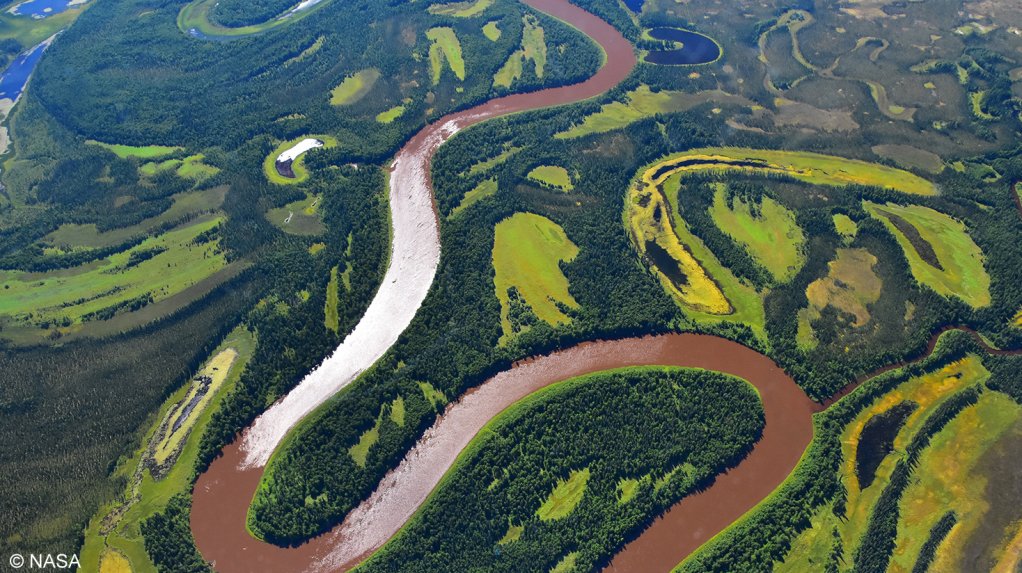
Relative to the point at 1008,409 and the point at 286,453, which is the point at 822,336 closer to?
the point at 1008,409

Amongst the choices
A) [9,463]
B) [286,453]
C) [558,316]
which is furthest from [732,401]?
[9,463]

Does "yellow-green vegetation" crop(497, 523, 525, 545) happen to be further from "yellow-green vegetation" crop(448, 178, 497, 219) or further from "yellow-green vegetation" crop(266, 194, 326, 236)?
"yellow-green vegetation" crop(266, 194, 326, 236)

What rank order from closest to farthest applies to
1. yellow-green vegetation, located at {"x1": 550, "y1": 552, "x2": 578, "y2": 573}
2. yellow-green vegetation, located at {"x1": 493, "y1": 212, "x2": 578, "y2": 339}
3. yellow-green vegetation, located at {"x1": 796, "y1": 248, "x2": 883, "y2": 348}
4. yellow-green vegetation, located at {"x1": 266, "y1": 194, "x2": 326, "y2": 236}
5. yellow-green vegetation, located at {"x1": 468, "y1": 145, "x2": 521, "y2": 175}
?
yellow-green vegetation, located at {"x1": 550, "y1": 552, "x2": 578, "y2": 573} < yellow-green vegetation, located at {"x1": 796, "y1": 248, "x2": 883, "y2": 348} < yellow-green vegetation, located at {"x1": 493, "y1": 212, "x2": 578, "y2": 339} < yellow-green vegetation, located at {"x1": 266, "y1": 194, "x2": 326, "y2": 236} < yellow-green vegetation, located at {"x1": 468, "y1": 145, "x2": 521, "y2": 175}

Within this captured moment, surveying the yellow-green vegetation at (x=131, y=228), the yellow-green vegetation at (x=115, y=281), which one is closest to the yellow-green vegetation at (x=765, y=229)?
the yellow-green vegetation at (x=115, y=281)

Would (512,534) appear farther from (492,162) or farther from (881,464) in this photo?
(492,162)

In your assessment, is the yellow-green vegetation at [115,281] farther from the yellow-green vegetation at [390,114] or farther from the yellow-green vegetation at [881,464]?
the yellow-green vegetation at [881,464]

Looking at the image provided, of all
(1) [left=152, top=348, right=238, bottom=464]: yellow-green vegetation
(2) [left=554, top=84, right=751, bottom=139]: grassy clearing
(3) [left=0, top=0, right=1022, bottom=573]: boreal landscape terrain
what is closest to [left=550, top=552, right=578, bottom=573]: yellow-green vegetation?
(3) [left=0, top=0, right=1022, bottom=573]: boreal landscape terrain

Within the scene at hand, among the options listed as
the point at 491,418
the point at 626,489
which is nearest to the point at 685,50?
the point at 491,418
